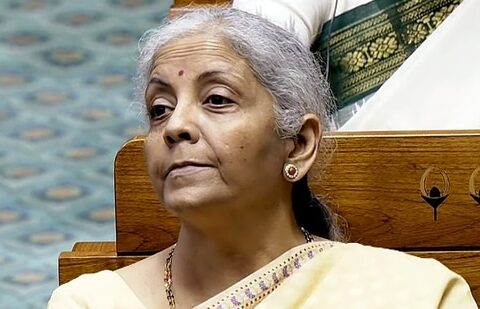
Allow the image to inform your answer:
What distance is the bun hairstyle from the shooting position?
216 centimetres

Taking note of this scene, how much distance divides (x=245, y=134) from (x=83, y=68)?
9.81 ft

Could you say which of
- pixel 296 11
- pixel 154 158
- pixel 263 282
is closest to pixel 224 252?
pixel 263 282

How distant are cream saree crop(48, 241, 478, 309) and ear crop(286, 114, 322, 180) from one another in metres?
0.12

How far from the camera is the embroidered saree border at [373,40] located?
110 inches

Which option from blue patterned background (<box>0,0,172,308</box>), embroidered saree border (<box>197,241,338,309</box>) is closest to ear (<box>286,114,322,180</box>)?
embroidered saree border (<box>197,241,338,309</box>)

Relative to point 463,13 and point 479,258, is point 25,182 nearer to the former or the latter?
point 463,13

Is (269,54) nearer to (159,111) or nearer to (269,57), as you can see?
(269,57)

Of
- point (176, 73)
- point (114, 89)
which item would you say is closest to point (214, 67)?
point (176, 73)

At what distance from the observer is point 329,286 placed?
83.9 inches

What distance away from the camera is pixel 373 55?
2818 millimetres

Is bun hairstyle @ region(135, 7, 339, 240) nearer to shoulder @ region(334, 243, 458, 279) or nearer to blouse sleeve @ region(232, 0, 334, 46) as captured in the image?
shoulder @ region(334, 243, 458, 279)

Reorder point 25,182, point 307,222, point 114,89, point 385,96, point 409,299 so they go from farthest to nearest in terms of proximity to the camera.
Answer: point 114,89, point 25,182, point 385,96, point 307,222, point 409,299

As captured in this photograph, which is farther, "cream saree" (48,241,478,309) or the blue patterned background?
the blue patterned background

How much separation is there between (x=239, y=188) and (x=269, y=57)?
0.21 meters
